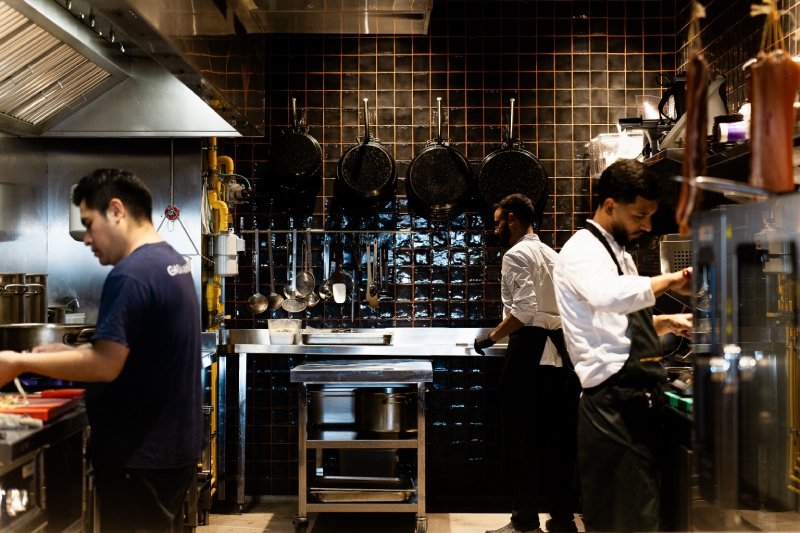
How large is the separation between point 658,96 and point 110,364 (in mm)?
3775

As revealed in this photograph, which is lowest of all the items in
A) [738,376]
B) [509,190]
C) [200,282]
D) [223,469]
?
[223,469]

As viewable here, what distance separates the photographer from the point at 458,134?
4.06m

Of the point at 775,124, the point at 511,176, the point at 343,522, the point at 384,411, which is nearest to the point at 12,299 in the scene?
the point at 384,411

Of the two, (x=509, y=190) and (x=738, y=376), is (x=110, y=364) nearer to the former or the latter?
(x=738, y=376)

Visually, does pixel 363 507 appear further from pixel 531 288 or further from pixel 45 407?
pixel 45 407

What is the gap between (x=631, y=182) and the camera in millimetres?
1966

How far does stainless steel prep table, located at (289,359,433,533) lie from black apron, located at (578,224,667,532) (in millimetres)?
1295

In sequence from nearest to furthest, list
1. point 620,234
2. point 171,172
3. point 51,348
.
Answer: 1. point 51,348
2. point 620,234
3. point 171,172

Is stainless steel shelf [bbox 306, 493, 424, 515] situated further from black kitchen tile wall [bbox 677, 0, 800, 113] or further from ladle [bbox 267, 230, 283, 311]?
black kitchen tile wall [bbox 677, 0, 800, 113]

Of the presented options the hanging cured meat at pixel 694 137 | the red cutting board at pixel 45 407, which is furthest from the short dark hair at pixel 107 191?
the hanging cured meat at pixel 694 137

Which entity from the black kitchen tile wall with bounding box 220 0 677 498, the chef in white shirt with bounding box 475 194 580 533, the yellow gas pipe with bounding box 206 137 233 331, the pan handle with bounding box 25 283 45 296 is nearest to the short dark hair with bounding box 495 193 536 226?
the chef in white shirt with bounding box 475 194 580 533

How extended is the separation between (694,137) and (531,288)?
1.88 metres

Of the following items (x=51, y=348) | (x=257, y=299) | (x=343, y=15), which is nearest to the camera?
(x=51, y=348)

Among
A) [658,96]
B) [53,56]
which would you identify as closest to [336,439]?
[53,56]
